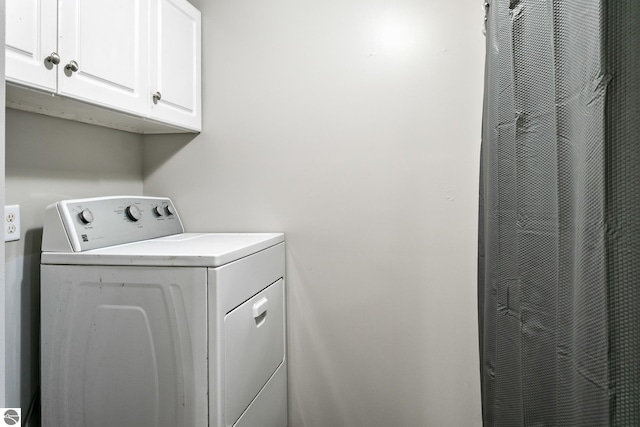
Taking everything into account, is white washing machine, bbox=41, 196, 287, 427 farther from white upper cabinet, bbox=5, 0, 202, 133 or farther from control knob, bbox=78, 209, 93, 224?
white upper cabinet, bbox=5, 0, 202, 133

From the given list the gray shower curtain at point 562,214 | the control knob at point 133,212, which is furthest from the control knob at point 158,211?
the gray shower curtain at point 562,214

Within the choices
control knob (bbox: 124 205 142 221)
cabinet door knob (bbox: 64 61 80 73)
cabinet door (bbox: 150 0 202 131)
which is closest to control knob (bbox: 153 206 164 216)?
control knob (bbox: 124 205 142 221)

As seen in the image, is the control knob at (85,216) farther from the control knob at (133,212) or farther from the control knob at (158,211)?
the control knob at (158,211)

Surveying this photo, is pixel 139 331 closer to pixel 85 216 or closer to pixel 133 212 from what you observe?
pixel 85 216

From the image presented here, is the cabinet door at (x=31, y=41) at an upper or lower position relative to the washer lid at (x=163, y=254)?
upper

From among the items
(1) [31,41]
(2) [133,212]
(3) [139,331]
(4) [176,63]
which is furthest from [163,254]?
(4) [176,63]

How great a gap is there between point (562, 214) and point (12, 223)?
1.50 m

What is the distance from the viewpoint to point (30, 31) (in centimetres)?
101

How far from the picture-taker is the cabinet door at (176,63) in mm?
1519

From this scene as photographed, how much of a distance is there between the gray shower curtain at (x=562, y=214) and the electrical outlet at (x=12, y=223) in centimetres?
146

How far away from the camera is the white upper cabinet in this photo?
3.35 ft

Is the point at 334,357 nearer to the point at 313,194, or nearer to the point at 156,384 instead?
the point at 313,194

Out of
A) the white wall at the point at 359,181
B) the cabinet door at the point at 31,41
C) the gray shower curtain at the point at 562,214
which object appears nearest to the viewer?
the gray shower curtain at the point at 562,214

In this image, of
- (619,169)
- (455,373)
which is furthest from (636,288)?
(455,373)
